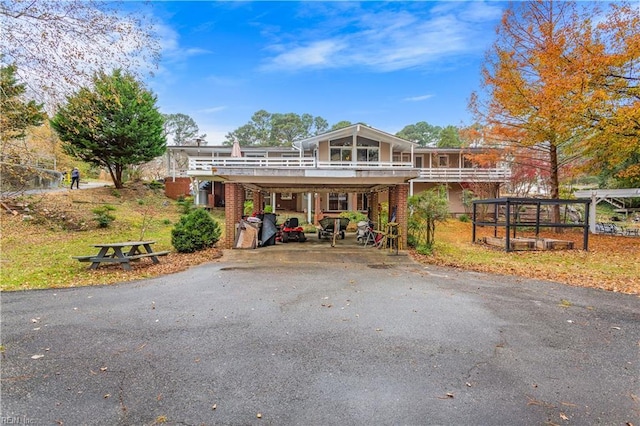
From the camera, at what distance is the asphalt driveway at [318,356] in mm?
2727

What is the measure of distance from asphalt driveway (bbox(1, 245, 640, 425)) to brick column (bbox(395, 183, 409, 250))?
217 inches

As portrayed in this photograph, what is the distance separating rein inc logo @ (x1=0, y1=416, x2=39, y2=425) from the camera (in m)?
2.53

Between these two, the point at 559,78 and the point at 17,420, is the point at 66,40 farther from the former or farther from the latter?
the point at 559,78

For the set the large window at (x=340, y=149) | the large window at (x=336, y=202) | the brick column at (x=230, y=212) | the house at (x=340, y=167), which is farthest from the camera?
the large window at (x=336, y=202)

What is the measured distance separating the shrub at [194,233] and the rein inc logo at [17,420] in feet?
26.7

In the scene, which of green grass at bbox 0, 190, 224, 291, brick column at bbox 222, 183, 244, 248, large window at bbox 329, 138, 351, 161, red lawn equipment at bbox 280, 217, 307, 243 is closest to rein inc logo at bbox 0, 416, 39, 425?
green grass at bbox 0, 190, 224, 291

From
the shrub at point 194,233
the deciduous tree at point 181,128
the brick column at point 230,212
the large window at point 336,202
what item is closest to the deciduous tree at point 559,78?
the large window at point 336,202

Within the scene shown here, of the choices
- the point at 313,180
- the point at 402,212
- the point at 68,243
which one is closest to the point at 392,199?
the point at 402,212

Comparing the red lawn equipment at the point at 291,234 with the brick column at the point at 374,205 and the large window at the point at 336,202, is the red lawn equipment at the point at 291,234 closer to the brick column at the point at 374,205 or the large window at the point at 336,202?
the brick column at the point at 374,205

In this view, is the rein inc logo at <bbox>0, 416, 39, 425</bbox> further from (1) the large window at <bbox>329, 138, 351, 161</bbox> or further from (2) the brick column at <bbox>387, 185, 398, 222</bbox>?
(1) the large window at <bbox>329, 138, 351, 161</bbox>

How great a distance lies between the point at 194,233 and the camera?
34.9 feet

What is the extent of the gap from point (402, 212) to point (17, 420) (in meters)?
11.0

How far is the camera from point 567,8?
44.0 feet

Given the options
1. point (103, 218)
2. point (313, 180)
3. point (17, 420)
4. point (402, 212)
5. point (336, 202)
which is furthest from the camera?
point (336, 202)
